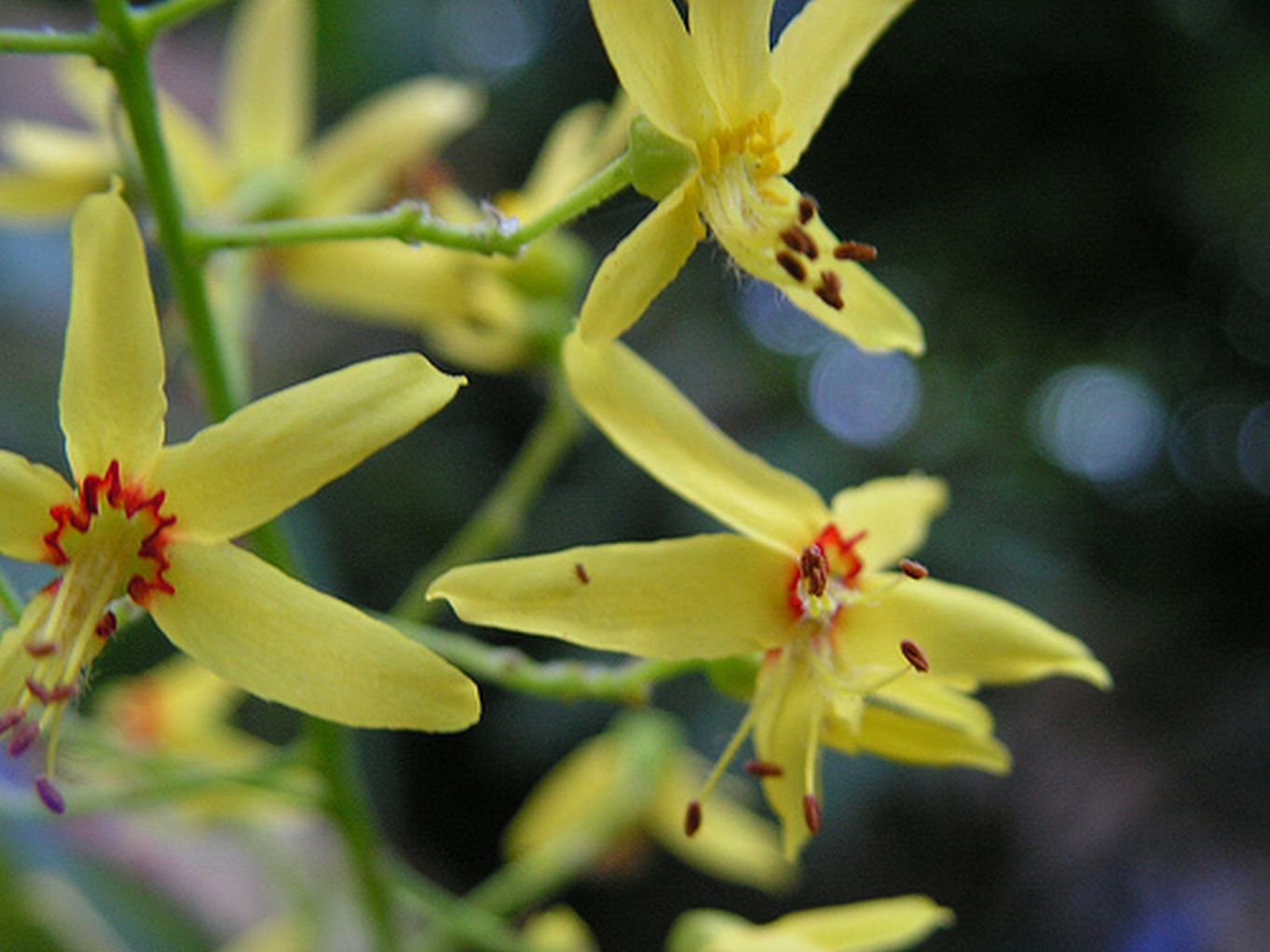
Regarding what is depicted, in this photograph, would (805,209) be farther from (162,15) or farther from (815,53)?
(162,15)

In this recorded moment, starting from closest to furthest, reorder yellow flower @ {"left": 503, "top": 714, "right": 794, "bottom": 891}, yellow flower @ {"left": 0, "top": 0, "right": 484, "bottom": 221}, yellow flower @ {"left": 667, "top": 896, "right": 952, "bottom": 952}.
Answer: yellow flower @ {"left": 667, "top": 896, "right": 952, "bottom": 952} → yellow flower @ {"left": 0, "top": 0, "right": 484, "bottom": 221} → yellow flower @ {"left": 503, "top": 714, "right": 794, "bottom": 891}

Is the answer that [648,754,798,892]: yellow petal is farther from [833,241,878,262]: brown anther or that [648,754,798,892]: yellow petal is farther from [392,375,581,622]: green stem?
[833,241,878,262]: brown anther

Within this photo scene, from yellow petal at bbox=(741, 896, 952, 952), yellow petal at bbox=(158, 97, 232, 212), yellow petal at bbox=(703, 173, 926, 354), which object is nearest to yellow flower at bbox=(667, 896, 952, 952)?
yellow petal at bbox=(741, 896, 952, 952)

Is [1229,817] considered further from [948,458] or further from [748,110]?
[748,110]

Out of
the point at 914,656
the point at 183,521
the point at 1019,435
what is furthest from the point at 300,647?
the point at 1019,435

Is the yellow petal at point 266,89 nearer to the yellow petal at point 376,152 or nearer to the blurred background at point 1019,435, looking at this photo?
the yellow petal at point 376,152

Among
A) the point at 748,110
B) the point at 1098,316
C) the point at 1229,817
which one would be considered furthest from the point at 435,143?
the point at 1229,817

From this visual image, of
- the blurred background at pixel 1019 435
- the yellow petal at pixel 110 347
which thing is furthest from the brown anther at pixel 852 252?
the blurred background at pixel 1019 435
